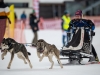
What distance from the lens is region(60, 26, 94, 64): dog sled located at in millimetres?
9438

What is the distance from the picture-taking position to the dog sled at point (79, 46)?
9.44m

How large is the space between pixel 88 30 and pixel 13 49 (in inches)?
86.8

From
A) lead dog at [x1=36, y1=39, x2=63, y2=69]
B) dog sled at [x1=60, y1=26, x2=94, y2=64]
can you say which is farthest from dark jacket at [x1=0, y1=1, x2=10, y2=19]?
lead dog at [x1=36, y1=39, x2=63, y2=69]

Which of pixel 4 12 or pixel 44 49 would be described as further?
pixel 4 12

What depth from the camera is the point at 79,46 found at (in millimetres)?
9602

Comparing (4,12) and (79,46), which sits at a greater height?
(4,12)

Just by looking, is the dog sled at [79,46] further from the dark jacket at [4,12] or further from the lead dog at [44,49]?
the dark jacket at [4,12]

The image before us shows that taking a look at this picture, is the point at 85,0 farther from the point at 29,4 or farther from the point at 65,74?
the point at 65,74

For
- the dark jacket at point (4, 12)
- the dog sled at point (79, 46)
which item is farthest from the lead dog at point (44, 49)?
the dark jacket at point (4, 12)

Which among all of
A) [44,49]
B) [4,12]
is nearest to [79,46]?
[44,49]

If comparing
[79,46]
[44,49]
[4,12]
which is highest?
[4,12]

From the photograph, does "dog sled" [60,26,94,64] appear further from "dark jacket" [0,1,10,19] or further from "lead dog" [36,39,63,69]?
"dark jacket" [0,1,10,19]

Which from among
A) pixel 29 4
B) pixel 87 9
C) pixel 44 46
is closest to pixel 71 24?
pixel 44 46

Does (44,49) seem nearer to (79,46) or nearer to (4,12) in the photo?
(79,46)
